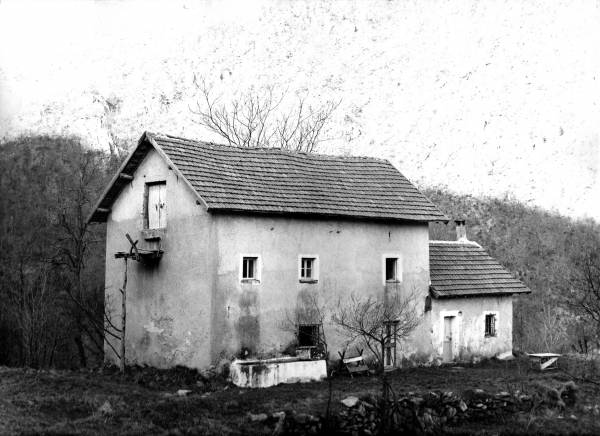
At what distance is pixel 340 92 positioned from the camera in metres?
78.7

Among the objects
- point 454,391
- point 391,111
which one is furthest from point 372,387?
point 391,111

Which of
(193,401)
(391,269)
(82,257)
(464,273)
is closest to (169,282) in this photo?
(193,401)

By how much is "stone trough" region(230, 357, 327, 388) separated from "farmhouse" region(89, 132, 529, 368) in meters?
0.73

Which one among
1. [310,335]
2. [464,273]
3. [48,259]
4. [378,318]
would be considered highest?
[48,259]

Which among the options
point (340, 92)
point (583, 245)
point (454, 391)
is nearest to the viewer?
point (454, 391)

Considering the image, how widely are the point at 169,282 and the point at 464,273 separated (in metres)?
11.4

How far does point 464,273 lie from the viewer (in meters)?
28.1

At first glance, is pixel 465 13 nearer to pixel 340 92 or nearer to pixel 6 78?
pixel 340 92

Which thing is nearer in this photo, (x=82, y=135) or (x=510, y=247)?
(x=510, y=247)

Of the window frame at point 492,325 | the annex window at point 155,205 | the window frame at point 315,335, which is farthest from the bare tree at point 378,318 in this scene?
the annex window at point 155,205

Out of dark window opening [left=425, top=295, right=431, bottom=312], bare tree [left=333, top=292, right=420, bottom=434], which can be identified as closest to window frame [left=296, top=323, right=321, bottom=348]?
bare tree [left=333, top=292, right=420, bottom=434]

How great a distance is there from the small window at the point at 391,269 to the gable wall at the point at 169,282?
6.92 metres

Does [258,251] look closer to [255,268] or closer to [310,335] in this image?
[255,268]

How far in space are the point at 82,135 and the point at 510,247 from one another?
1456 inches
